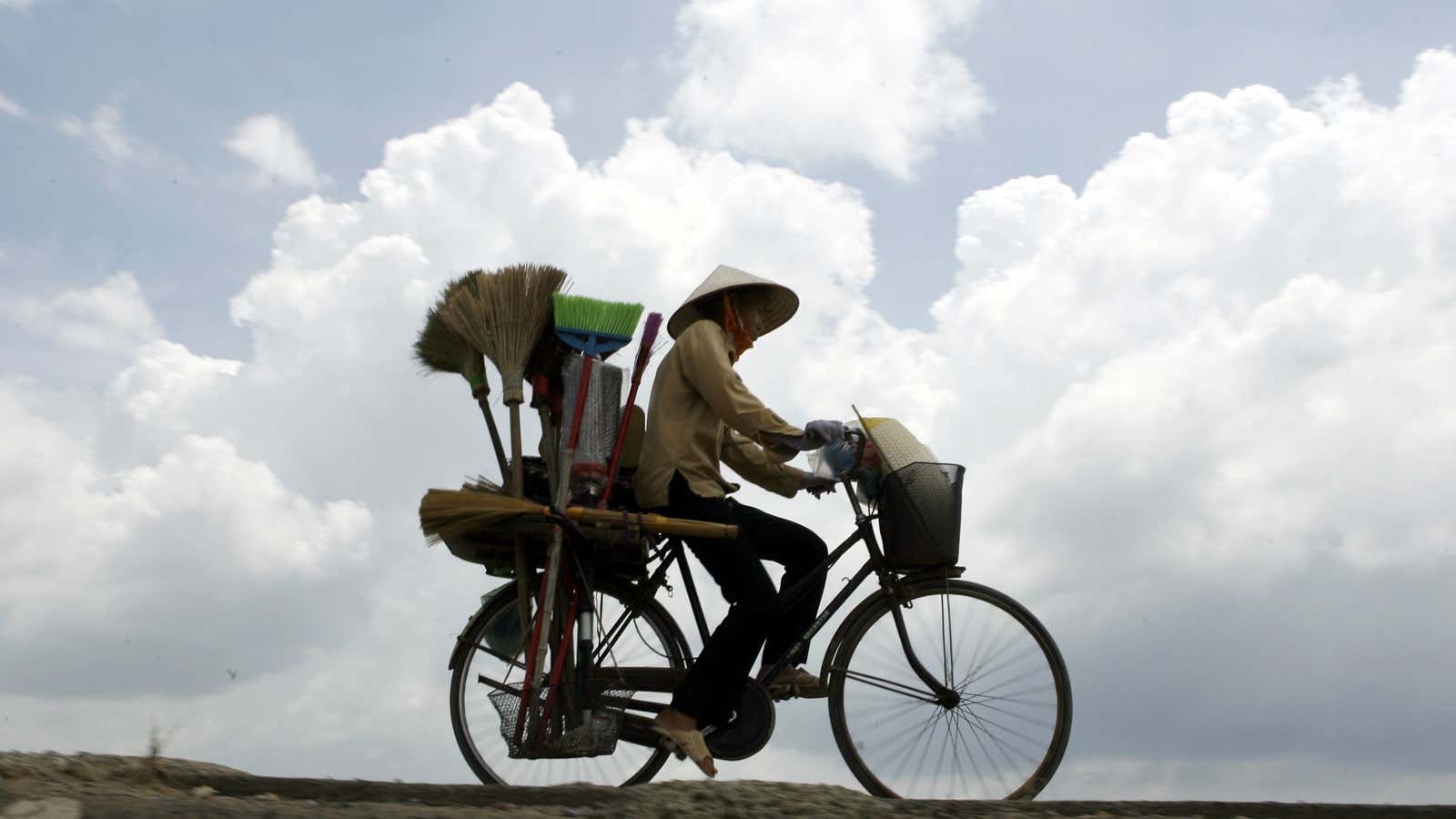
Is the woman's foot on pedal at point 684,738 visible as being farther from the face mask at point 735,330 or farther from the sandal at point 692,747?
the face mask at point 735,330

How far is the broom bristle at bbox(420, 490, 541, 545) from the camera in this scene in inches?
189

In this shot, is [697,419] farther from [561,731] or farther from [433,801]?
[433,801]

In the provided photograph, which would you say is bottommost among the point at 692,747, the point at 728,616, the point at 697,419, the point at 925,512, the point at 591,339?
the point at 692,747

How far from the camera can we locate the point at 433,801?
14.8 ft

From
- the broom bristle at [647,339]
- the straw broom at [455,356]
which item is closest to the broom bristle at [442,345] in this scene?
the straw broom at [455,356]

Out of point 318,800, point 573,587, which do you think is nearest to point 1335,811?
point 573,587

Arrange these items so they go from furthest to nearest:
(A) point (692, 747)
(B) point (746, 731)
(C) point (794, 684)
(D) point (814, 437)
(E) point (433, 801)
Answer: (C) point (794, 684)
(B) point (746, 731)
(A) point (692, 747)
(D) point (814, 437)
(E) point (433, 801)

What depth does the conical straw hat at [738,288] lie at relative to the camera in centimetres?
498

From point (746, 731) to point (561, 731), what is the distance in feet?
2.42

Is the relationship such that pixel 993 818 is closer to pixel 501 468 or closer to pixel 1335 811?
pixel 1335 811

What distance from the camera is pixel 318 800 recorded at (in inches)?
185

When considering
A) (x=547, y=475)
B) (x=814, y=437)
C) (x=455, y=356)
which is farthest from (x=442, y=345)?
(x=814, y=437)

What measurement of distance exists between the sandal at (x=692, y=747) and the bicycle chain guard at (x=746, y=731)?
7cm

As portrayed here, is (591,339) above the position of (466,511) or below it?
above
